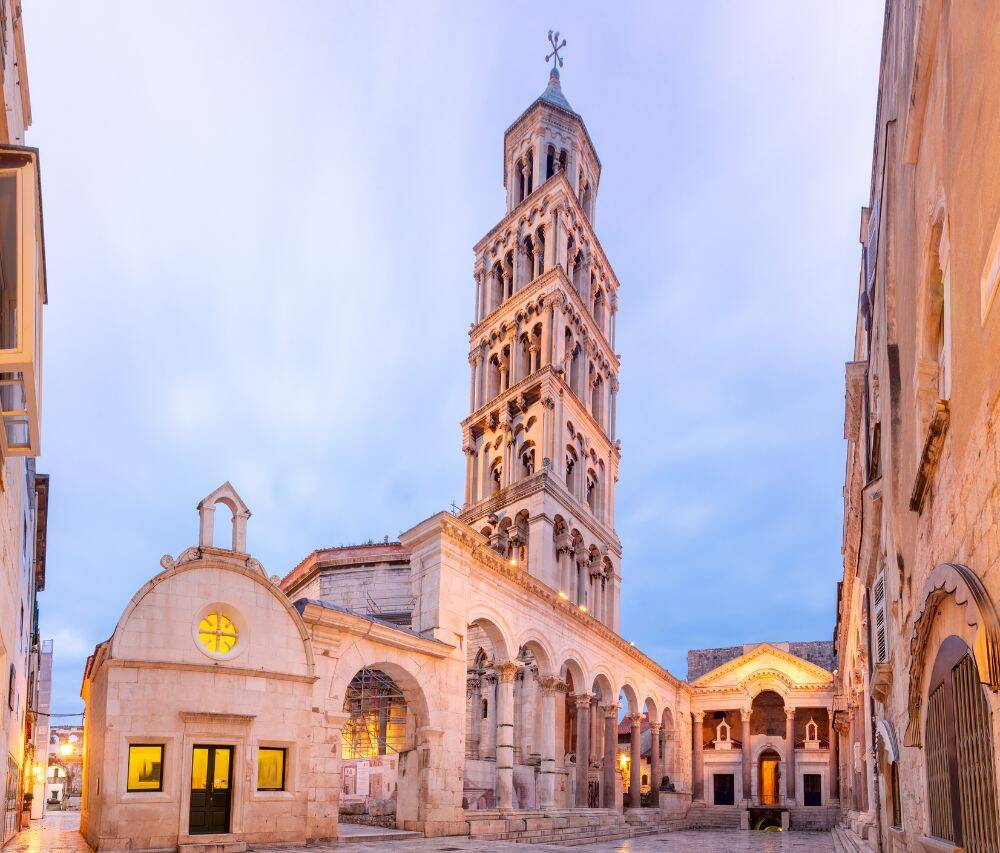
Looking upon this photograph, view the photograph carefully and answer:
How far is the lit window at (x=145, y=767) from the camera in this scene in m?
16.6

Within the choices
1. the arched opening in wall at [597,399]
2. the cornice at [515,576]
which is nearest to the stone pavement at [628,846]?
the cornice at [515,576]

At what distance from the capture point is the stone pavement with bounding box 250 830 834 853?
18141mm

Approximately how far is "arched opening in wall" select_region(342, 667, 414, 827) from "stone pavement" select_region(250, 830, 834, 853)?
6.07m

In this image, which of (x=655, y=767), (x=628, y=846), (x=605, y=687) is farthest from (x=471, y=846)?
(x=655, y=767)

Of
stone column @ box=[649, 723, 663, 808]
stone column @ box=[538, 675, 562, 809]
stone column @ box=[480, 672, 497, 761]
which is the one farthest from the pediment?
stone column @ box=[538, 675, 562, 809]

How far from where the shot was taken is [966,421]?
5598mm

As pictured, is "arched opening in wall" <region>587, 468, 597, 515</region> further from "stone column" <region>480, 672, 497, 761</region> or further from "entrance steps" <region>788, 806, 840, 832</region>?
"entrance steps" <region>788, 806, 840, 832</region>

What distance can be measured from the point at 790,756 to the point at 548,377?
88.1ft

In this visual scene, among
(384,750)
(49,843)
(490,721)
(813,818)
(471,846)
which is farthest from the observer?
(813,818)

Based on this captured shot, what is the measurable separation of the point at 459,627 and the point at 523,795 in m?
12.5

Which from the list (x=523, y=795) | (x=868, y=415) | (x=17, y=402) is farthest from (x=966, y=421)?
(x=523, y=795)

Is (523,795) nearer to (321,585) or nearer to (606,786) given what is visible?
(606,786)

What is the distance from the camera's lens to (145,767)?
1675 cm

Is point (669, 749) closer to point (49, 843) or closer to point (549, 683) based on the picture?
point (549, 683)
